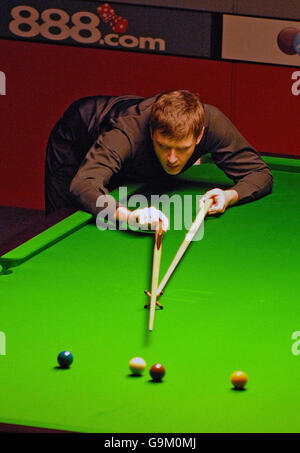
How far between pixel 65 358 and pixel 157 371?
0.75 feet

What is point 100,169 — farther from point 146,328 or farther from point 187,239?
point 146,328

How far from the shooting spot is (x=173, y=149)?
10.9ft

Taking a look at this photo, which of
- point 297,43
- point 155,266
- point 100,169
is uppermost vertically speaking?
point 297,43

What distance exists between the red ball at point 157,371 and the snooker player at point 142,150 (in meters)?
1.05

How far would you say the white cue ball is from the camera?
2.14 meters

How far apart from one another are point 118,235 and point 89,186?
246 mm

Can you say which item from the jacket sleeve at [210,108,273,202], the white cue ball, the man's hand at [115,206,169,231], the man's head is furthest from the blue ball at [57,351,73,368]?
the jacket sleeve at [210,108,273,202]

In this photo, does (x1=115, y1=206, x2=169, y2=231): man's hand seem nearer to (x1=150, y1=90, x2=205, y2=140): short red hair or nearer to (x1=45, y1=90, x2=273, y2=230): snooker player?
(x1=45, y1=90, x2=273, y2=230): snooker player

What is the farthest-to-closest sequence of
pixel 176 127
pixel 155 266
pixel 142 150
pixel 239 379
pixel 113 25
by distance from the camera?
pixel 113 25, pixel 142 150, pixel 176 127, pixel 155 266, pixel 239 379

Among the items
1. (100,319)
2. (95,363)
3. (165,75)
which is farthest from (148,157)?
(165,75)

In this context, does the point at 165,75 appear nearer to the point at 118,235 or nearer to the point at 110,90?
the point at 110,90

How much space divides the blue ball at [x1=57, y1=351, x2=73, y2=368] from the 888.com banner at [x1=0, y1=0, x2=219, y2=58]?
3386 millimetres

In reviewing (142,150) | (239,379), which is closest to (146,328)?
(239,379)

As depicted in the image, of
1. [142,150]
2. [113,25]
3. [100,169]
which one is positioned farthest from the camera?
[113,25]
